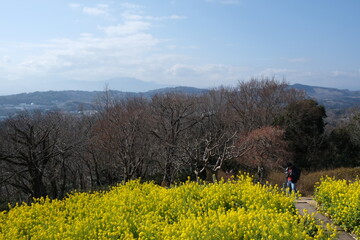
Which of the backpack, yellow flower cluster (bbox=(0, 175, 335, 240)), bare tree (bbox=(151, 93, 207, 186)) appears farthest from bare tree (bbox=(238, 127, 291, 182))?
yellow flower cluster (bbox=(0, 175, 335, 240))

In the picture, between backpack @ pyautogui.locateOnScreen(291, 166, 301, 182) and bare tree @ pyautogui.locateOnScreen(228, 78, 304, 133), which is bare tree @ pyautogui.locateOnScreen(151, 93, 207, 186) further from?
backpack @ pyautogui.locateOnScreen(291, 166, 301, 182)

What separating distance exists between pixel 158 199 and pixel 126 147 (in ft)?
38.8

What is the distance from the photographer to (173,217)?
260 inches

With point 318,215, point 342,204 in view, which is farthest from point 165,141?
point 342,204

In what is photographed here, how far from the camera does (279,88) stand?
110 feet

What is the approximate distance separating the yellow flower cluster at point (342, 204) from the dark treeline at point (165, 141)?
10891 mm

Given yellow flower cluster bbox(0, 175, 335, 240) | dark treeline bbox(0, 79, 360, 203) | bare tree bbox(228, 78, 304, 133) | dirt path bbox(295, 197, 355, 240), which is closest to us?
yellow flower cluster bbox(0, 175, 335, 240)

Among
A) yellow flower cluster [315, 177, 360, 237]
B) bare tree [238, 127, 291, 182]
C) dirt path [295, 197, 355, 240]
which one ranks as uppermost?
yellow flower cluster [315, 177, 360, 237]

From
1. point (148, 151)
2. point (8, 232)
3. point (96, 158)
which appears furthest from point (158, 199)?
point (96, 158)

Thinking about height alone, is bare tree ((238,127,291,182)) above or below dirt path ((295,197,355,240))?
below

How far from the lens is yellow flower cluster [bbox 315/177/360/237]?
6766 mm

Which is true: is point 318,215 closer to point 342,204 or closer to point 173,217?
point 342,204

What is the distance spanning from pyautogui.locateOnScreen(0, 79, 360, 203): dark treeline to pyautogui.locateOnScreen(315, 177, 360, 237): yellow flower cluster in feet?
35.7

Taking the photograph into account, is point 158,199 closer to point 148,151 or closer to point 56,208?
point 56,208
